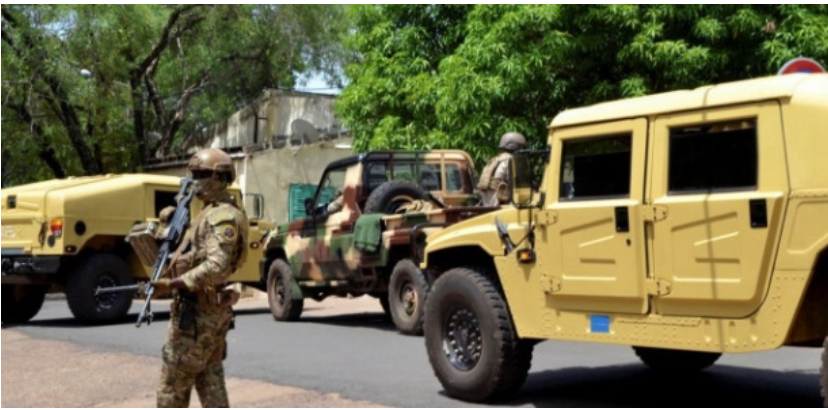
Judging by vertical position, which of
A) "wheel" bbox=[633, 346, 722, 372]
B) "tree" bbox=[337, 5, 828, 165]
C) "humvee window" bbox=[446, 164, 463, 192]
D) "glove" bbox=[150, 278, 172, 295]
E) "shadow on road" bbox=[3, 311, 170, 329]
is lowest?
"shadow on road" bbox=[3, 311, 170, 329]

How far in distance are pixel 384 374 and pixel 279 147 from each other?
18.5 metres

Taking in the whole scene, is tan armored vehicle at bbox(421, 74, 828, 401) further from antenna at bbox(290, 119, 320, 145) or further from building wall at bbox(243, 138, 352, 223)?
antenna at bbox(290, 119, 320, 145)

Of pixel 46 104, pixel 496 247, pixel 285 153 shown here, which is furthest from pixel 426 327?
pixel 46 104

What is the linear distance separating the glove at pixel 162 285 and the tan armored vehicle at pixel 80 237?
898cm

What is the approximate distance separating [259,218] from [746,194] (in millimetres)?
10891

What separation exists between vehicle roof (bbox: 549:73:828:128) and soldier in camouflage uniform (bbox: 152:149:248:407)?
2429 millimetres

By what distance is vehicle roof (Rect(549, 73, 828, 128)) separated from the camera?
629cm

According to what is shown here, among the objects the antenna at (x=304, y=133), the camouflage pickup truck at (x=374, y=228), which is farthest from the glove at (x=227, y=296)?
the antenna at (x=304, y=133)

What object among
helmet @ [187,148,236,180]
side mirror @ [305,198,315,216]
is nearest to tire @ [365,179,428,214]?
side mirror @ [305,198,315,216]

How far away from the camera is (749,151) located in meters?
6.42

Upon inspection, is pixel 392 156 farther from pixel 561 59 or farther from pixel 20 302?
pixel 20 302

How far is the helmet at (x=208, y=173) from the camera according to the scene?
20.2 feet

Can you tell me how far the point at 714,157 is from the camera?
6625mm

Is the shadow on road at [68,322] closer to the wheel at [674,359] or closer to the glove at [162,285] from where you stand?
the wheel at [674,359]
